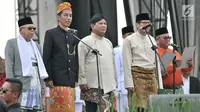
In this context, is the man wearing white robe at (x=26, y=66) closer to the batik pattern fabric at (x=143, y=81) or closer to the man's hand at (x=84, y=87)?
the man's hand at (x=84, y=87)

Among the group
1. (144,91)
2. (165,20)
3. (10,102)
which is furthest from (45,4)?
(10,102)

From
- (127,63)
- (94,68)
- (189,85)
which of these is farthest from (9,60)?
(189,85)

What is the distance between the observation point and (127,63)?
1002 cm

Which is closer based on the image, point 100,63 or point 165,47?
point 100,63

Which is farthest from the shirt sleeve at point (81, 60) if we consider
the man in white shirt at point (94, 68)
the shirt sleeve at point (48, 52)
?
the shirt sleeve at point (48, 52)

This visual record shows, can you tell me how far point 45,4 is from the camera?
Answer: 40.7ft

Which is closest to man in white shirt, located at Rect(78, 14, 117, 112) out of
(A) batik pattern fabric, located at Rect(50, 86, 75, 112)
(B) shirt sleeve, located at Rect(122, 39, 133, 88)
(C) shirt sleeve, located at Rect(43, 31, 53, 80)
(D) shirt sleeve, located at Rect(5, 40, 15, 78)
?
(B) shirt sleeve, located at Rect(122, 39, 133, 88)

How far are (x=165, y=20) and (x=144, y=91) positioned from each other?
11.2 ft

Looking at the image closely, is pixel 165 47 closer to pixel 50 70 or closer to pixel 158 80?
pixel 158 80

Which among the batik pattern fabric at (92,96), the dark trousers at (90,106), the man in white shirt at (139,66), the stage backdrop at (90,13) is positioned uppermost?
the stage backdrop at (90,13)

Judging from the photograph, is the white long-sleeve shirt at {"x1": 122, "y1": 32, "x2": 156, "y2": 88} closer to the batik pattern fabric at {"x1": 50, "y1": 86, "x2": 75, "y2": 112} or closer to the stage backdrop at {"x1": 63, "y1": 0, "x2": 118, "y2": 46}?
the batik pattern fabric at {"x1": 50, "y1": 86, "x2": 75, "y2": 112}

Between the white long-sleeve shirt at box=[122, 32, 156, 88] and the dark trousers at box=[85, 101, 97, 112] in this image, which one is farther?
the white long-sleeve shirt at box=[122, 32, 156, 88]

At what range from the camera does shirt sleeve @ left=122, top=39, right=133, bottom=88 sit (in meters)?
9.98

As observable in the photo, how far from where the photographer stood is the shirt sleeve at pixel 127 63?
9977mm
